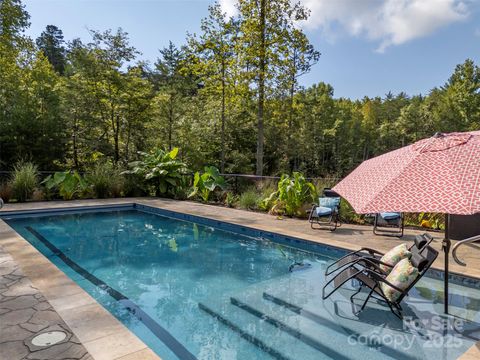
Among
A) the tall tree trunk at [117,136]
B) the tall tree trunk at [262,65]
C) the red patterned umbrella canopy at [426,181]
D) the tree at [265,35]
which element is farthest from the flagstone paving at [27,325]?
the tall tree trunk at [117,136]

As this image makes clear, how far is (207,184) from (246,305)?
6.53 m

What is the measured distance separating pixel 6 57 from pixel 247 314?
16.6 metres

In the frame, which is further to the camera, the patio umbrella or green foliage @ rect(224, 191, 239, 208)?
green foliage @ rect(224, 191, 239, 208)

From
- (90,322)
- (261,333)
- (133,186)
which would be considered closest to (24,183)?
(133,186)

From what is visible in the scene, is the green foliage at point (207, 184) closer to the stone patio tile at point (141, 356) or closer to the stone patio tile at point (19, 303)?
the stone patio tile at point (19, 303)

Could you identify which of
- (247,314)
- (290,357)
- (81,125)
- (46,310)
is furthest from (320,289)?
(81,125)

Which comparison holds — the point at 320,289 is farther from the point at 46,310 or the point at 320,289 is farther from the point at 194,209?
the point at 194,209

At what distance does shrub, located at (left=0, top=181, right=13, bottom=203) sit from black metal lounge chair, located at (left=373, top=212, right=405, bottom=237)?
30.9ft

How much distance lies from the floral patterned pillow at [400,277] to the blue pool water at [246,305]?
0.27m

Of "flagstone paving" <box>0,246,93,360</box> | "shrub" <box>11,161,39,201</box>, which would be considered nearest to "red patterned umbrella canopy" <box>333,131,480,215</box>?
"flagstone paving" <box>0,246,93,360</box>

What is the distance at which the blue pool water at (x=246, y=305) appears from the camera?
108 inches

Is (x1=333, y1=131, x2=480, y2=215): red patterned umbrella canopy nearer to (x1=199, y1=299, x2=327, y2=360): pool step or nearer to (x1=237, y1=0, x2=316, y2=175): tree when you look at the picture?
(x1=199, y1=299, x2=327, y2=360): pool step

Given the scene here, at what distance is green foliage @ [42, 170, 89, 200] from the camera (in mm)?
9773

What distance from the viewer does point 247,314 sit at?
3322 millimetres
